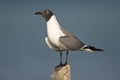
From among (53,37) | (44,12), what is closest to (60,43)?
(53,37)

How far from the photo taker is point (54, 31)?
2.66 metres

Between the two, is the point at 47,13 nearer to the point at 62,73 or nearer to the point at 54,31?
the point at 54,31

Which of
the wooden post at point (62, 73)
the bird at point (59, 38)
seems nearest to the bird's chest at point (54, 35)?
the bird at point (59, 38)

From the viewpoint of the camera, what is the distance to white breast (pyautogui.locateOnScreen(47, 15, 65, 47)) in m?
2.66

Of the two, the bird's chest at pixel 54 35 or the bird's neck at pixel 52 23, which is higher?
the bird's neck at pixel 52 23

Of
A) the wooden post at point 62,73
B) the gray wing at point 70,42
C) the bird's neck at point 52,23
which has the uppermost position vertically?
the bird's neck at point 52,23

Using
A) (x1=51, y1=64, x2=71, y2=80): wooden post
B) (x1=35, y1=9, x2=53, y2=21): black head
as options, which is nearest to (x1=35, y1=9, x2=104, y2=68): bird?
(x1=35, y1=9, x2=53, y2=21): black head

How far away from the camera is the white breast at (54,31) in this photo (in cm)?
266

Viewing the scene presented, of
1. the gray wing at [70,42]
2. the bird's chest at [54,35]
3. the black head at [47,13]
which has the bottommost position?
the gray wing at [70,42]

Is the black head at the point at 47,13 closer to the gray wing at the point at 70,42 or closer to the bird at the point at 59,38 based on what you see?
the bird at the point at 59,38

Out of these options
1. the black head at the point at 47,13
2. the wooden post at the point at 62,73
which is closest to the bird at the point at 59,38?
the black head at the point at 47,13

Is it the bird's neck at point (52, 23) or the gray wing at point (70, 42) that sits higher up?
the bird's neck at point (52, 23)

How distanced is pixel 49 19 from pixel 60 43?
0.55 feet

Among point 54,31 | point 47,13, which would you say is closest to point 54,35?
point 54,31
